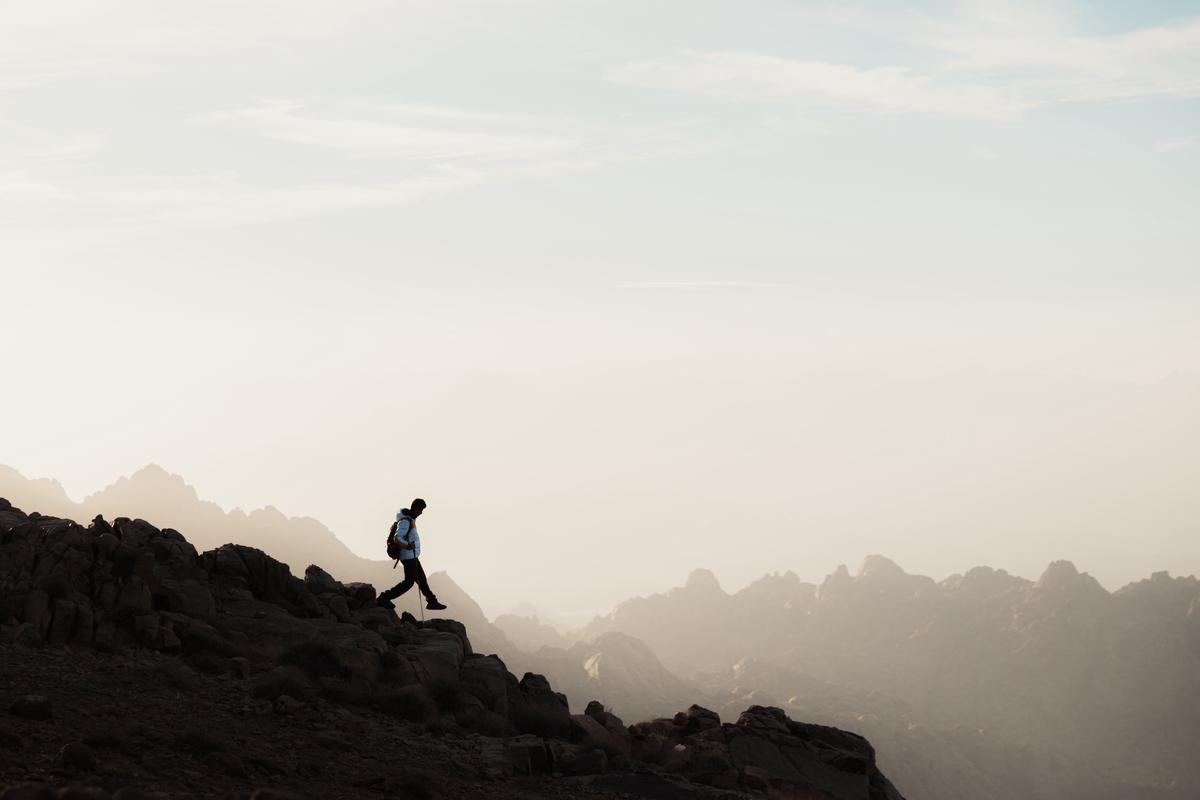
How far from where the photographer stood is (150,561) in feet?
90.8

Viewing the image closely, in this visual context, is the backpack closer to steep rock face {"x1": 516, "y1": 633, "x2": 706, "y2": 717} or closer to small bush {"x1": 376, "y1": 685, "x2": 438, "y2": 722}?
small bush {"x1": 376, "y1": 685, "x2": 438, "y2": 722}

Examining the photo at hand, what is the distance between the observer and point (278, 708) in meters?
22.7

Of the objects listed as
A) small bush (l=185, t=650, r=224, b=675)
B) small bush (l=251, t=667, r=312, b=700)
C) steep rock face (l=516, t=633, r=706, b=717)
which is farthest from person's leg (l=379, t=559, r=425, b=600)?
steep rock face (l=516, t=633, r=706, b=717)

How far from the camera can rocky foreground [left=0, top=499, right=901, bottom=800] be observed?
1909 cm

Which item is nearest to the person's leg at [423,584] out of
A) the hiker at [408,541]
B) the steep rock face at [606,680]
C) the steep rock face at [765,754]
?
the hiker at [408,541]

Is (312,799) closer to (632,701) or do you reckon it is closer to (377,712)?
(377,712)

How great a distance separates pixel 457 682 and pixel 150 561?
25.4ft

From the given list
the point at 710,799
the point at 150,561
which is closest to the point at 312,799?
the point at 710,799

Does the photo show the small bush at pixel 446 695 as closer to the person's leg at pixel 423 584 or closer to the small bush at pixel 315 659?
the small bush at pixel 315 659

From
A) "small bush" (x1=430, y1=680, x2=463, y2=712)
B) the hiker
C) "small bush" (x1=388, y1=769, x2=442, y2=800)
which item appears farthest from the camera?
the hiker

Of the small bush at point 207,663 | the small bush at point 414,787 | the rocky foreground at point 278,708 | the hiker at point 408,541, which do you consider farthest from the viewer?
the hiker at point 408,541

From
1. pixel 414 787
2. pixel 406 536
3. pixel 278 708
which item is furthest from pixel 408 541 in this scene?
pixel 414 787

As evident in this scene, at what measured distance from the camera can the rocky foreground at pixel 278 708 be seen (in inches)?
752

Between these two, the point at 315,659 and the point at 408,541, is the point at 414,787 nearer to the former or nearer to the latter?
the point at 315,659
